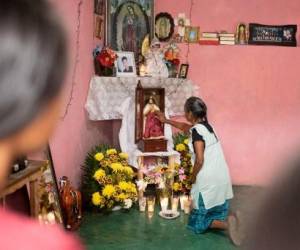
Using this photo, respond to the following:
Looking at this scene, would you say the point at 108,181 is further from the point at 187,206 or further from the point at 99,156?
the point at 187,206

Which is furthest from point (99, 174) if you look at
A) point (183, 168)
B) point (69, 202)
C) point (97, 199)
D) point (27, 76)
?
point (27, 76)

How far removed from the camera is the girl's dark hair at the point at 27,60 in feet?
1.92

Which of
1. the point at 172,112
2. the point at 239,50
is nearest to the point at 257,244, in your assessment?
the point at 172,112

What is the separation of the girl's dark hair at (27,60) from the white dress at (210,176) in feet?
Answer: 10.6

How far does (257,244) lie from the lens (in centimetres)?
52

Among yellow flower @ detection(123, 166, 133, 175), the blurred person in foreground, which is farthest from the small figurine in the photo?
the blurred person in foreground

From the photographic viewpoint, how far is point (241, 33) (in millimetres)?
5336

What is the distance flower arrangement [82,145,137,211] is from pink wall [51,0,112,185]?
0.47 ft

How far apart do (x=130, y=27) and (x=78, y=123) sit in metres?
1.33

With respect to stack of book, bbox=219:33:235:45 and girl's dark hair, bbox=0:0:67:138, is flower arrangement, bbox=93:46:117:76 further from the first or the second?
girl's dark hair, bbox=0:0:67:138

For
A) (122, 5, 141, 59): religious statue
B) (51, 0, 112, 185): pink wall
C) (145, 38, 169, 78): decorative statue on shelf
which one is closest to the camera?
(51, 0, 112, 185): pink wall

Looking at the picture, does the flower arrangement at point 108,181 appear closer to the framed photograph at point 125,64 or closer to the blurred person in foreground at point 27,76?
the framed photograph at point 125,64

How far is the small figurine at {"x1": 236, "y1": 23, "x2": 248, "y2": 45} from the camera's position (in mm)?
5328

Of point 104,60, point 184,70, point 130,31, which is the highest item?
point 130,31
